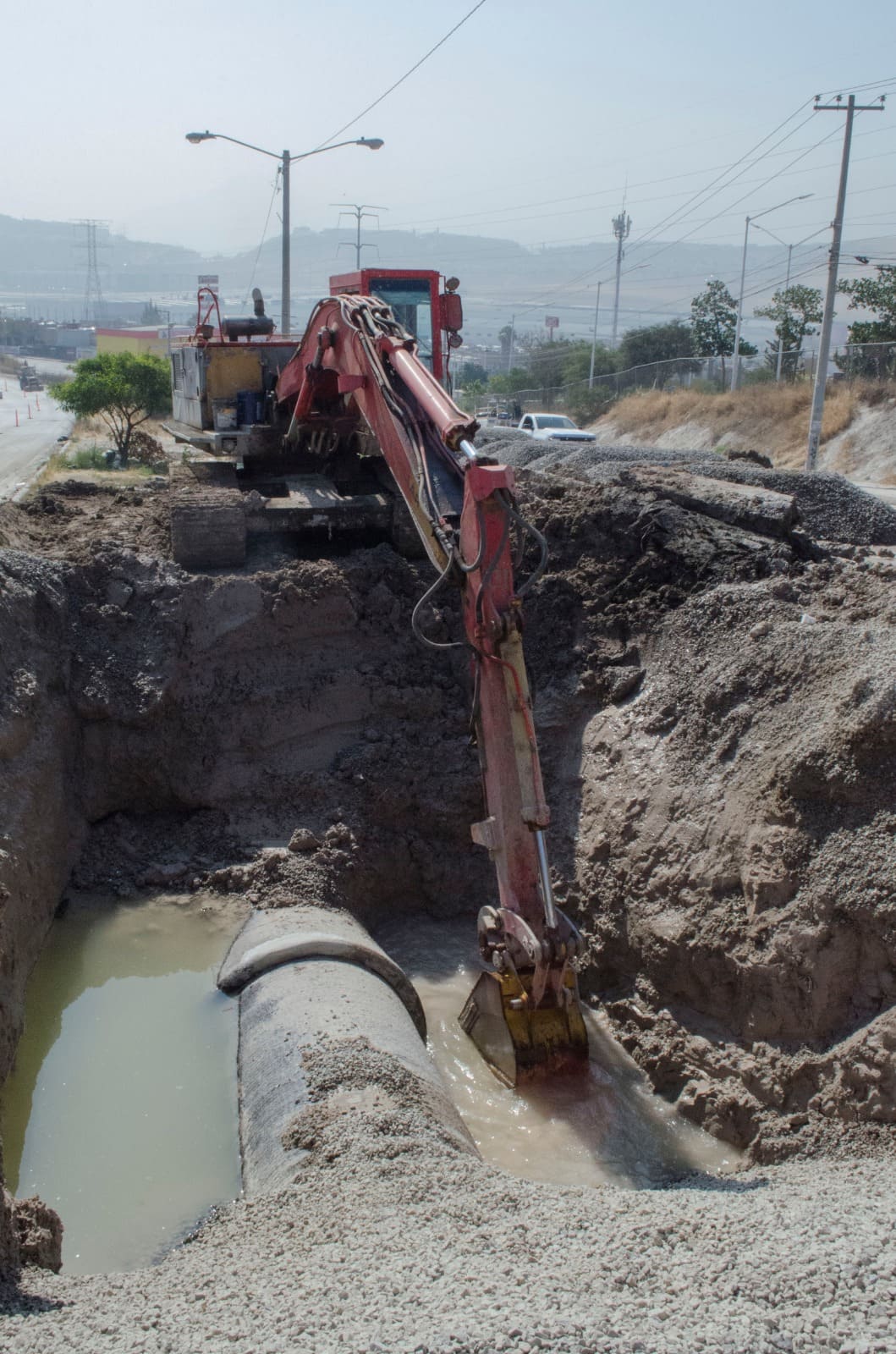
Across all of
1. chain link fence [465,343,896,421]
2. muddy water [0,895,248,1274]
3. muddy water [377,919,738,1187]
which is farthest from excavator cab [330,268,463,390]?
chain link fence [465,343,896,421]

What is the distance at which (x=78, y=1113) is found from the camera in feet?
20.9

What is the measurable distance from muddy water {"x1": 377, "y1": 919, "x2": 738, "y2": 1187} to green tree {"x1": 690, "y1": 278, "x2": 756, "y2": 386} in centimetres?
4599

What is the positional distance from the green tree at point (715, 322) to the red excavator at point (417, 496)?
40.0 meters

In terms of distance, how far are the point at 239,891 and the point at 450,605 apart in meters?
3.42

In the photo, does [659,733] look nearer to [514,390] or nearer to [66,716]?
[66,716]

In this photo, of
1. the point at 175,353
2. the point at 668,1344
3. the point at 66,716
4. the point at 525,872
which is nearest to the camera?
the point at 668,1344

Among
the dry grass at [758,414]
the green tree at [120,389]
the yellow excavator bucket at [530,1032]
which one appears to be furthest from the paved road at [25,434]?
the dry grass at [758,414]

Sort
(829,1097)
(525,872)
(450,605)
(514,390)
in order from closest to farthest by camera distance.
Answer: (829,1097), (525,872), (450,605), (514,390)

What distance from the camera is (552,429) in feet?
103

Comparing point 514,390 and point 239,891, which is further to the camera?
point 514,390

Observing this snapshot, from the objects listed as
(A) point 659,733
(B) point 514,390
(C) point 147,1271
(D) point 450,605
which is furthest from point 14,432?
(C) point 147,1271

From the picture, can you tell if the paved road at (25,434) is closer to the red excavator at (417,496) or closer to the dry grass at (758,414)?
the red excavator at (417,496)

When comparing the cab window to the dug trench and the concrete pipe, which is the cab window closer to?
the dug trench

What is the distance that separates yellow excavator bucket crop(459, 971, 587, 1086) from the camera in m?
6.36
